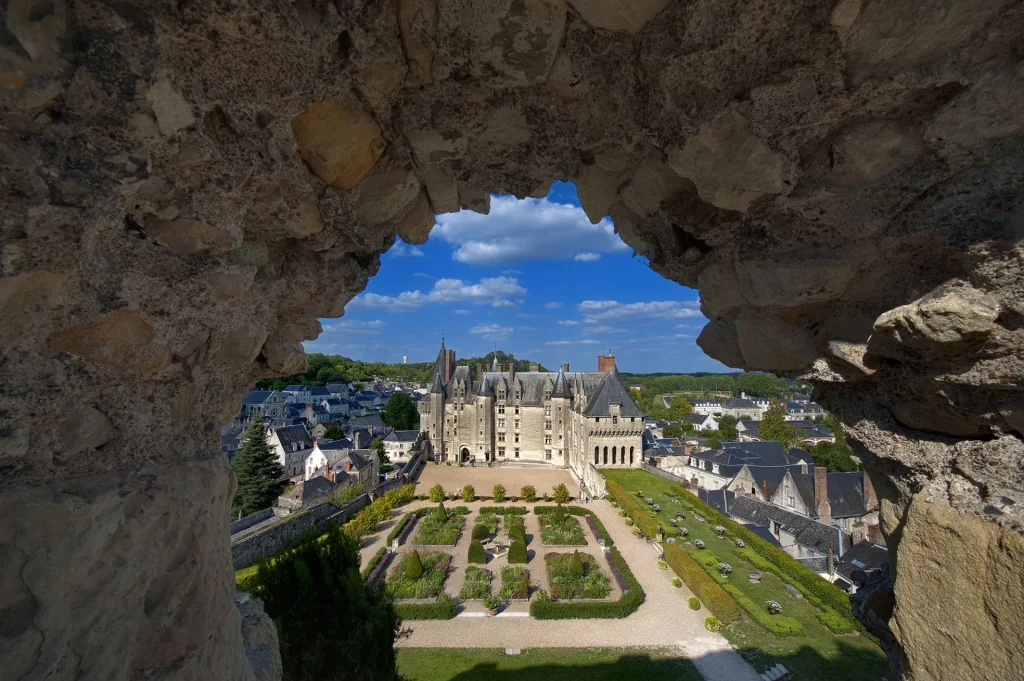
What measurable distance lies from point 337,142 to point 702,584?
59.0 ft

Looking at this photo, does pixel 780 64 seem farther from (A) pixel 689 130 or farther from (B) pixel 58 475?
(B) pixel 58 475

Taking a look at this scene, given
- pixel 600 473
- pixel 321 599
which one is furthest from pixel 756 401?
pixel 321 599

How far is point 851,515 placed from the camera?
24.5 m

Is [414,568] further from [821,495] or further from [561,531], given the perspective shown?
[821,495]

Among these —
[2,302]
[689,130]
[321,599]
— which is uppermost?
[689,130]

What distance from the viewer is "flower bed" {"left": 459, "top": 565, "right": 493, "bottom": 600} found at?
16.2 metres

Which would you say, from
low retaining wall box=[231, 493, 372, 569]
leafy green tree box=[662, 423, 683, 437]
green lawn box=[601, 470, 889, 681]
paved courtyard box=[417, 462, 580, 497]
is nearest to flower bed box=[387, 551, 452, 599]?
low retaining wall box=[231, 493, 372, 569]

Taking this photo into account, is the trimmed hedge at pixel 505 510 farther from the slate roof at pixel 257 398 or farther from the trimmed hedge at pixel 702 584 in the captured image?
the slate roof at pixel 257 398

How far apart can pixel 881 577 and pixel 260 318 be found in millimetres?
3935

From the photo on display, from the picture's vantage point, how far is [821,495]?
24391mm

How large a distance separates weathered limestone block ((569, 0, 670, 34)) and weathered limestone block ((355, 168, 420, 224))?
1.26m

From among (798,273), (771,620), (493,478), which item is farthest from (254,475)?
(798,273)

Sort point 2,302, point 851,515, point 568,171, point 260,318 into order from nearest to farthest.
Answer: point 2,302 < point 260,318 < point 568,171 < point 851,515

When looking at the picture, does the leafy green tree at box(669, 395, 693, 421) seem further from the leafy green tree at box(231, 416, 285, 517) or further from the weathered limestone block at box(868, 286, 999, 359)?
the weathered limestone block at box(868, 286, 999, 359)
